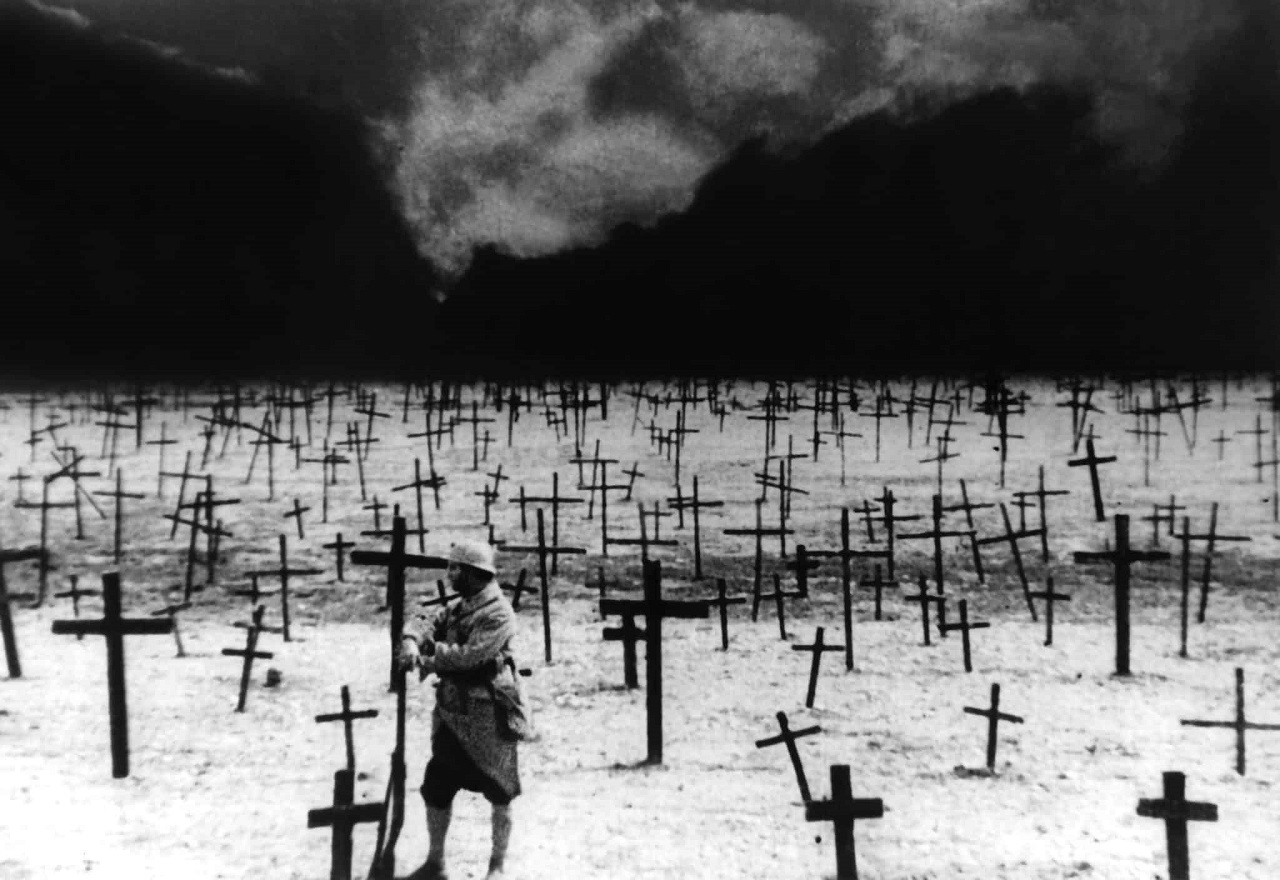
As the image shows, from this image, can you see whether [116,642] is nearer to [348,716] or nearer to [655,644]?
[348,716]

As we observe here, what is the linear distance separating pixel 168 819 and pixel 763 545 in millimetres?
9995

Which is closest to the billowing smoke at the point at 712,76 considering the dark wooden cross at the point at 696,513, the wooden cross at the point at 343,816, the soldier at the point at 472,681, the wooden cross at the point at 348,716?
the dark wooden cross at the point at 696,513

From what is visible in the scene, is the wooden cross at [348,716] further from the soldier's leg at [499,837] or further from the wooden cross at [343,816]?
the soldier's leg at [499,837]

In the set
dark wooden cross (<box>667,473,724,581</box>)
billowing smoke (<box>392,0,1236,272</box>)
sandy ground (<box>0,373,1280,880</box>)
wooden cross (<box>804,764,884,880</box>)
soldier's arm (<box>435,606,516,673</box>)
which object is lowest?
sandy ground (<box>0,373,1280,880</box>)

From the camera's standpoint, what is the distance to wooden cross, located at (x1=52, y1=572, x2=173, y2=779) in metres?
7.66

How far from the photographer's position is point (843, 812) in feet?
19.3

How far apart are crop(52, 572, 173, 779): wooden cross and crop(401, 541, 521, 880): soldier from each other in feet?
10.0

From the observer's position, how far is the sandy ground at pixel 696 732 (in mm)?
6609

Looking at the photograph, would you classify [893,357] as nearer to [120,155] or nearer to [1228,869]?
[120,155]

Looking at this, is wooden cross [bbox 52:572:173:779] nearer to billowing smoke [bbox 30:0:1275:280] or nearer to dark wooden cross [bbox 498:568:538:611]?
dark wooden cross [bbox 498:568:538:611]

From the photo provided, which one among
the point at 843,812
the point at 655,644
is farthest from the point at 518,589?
the point at 843,812

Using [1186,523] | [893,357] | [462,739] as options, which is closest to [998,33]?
[1186,523]

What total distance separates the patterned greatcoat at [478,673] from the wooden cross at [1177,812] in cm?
336

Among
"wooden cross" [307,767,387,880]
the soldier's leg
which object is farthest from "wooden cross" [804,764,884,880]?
"wooden cross" [307,767,387,880]
